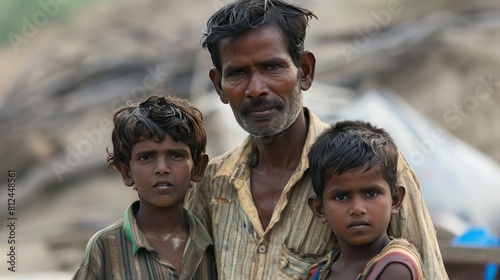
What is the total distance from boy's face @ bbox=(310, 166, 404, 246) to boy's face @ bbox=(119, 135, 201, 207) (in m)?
0.53

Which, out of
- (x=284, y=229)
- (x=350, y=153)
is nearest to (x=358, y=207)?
(x=350, y=153)

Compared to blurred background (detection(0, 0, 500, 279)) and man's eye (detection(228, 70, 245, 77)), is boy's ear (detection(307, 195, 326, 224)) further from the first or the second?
blurred background (detection(0, 0, 500, 279))

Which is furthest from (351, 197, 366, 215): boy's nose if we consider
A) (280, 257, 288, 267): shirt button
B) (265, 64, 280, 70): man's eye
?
(265, 64, 280, 70): man's eye

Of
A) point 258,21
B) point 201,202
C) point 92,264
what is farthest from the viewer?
point 201,202

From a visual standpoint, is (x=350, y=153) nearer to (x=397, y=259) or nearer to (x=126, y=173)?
(x=397, y=259)

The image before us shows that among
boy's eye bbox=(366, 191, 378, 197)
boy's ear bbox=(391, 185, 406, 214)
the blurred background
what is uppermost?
the blurred background

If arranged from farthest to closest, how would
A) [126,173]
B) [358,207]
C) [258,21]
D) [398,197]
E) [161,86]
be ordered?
1. [161,86]
2. [126,173]
3. [258,21]
4. [398,197]
5. [358,207]

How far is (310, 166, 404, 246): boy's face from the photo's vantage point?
2.73 metres

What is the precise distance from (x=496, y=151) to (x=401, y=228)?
4.03 metres

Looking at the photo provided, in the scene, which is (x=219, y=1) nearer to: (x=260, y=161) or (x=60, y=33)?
(x=60, y=33)

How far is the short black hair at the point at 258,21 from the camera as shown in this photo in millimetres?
3068

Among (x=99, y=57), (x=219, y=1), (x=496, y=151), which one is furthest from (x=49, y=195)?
(x=496, y=151)

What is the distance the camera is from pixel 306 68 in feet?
10.5

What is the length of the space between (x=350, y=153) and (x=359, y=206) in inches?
6.7
